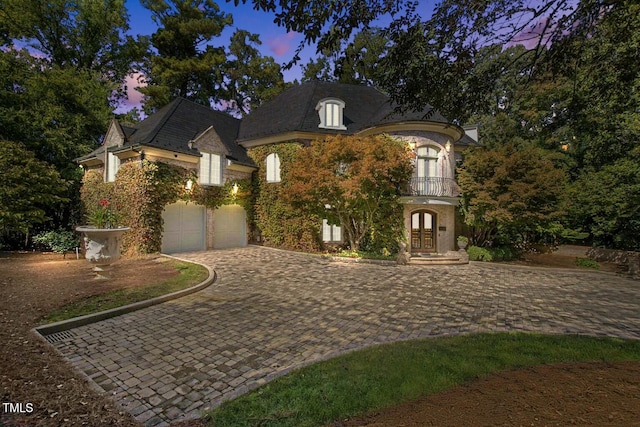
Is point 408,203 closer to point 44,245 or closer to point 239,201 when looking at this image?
point 239,201

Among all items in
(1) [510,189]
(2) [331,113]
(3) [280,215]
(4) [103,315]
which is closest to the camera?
(4) [103,315]

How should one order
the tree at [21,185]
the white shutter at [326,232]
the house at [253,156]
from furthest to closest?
the white shutter at [326,232]
the house at [253,156]
the tree at [21,185]

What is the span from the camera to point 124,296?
7.30 metres

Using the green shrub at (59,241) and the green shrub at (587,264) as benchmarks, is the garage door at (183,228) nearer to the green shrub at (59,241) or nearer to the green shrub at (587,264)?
the green shrub at (59,241)

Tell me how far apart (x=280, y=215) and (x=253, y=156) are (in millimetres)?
4781

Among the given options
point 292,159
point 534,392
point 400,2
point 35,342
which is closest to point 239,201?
point 292,159

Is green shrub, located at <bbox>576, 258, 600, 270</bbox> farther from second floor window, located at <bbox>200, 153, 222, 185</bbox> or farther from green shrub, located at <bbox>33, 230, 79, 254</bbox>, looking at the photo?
green shrub, located at <bbox>33, 230, 79, 254</bbox>

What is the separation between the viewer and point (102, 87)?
A: 22594 mm

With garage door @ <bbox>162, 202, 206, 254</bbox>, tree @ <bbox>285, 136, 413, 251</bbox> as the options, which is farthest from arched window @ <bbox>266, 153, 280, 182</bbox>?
garage door @ <bbox>162, 202, 206, 254</bbox>

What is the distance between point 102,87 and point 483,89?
27.7 m

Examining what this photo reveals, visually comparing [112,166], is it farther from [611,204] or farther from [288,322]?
[611,204]

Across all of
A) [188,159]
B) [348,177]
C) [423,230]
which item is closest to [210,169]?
[188,159]

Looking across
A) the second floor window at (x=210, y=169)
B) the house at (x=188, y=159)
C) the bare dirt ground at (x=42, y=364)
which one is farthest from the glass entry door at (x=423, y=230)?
the bare dirt ground at (x=42, y=364)

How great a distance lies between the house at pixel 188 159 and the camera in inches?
591
